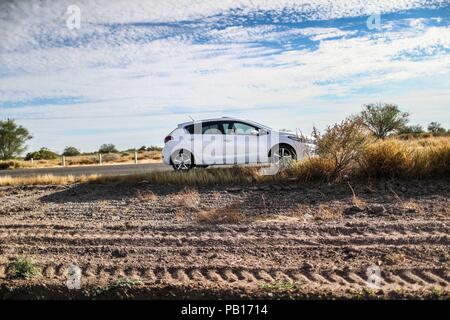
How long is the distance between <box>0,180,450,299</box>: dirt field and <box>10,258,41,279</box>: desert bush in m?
0.12

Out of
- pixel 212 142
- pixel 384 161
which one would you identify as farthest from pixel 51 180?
pixel 384 161

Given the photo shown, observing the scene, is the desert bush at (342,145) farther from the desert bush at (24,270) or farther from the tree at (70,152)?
the tree at (70,152)

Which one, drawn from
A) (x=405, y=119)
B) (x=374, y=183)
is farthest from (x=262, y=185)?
(x=405, y=119)

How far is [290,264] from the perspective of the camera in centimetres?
641

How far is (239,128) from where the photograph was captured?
14367mm

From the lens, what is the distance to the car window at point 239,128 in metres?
14.3

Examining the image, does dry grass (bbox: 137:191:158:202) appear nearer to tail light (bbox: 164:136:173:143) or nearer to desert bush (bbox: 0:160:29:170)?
tail light (bbox: 164:136:173:143)

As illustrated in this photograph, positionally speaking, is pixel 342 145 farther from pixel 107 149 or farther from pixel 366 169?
pixel 107 149

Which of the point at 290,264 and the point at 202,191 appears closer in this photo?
the point at 290,264

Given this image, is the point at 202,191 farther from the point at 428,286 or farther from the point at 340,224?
the point at 428,286

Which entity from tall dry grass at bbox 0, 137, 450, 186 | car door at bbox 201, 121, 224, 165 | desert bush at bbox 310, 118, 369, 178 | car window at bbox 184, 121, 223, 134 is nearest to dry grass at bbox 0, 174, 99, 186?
tall dry grass at bbox 0, 137, 450, 186

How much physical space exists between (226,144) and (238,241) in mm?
7039
